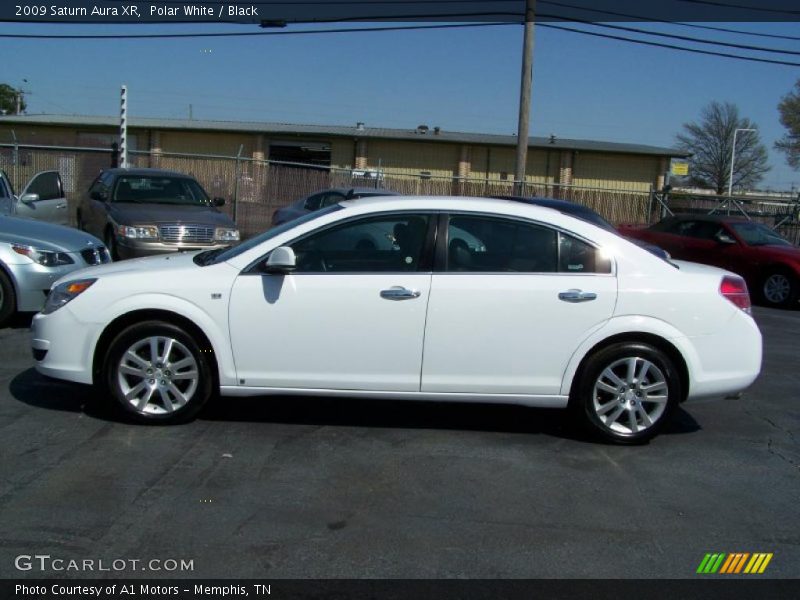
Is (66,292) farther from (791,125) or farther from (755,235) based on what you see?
(791,125)

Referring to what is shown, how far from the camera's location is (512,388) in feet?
18.6

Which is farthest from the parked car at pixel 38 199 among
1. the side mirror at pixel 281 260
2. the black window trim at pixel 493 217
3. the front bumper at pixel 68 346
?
the black window trim at pixel 493 217

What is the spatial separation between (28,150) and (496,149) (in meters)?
22.9

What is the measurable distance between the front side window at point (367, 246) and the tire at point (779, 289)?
1080cm

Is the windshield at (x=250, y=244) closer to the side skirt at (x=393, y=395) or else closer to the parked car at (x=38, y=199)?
the side skirt at (x=393, y=395)

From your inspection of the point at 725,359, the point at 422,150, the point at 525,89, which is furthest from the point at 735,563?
the point at 422,150

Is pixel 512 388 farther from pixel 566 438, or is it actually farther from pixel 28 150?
pixel 28 150

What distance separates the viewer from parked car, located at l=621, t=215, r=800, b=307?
14531mm

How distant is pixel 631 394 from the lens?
572cm

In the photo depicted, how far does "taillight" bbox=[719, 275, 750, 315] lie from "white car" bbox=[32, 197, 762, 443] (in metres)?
0.02

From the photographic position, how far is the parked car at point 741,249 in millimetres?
14531

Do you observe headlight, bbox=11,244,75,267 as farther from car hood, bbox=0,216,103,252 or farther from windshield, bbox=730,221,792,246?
windshield, bbox=730,221,792,246

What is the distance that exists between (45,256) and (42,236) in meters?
0.34
